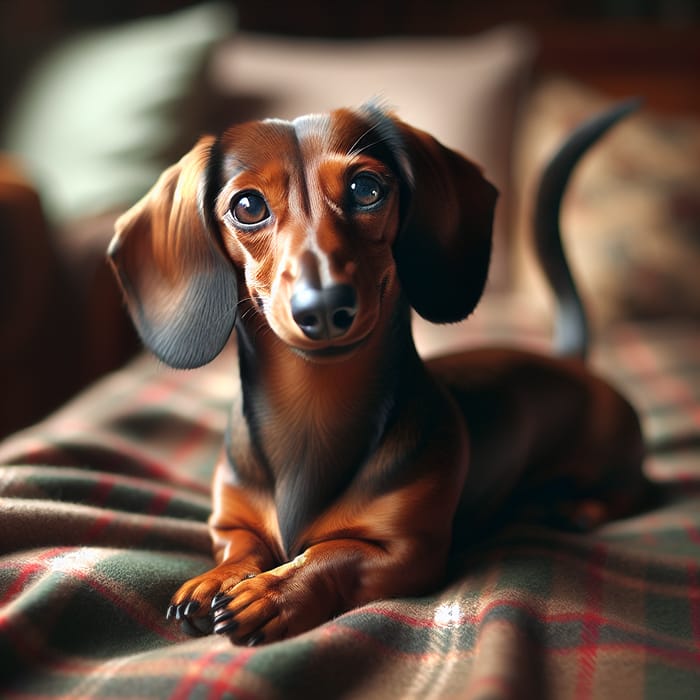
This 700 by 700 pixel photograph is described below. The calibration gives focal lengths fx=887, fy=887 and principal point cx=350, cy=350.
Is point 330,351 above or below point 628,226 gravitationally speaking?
above

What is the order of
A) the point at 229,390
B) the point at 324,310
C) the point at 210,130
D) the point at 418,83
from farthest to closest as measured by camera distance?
the point at 210,130, the point at 418,83, the point at 229,390, the point at 324,310

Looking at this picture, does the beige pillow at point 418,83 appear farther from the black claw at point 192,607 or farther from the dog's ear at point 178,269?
the black claw at point 192,607

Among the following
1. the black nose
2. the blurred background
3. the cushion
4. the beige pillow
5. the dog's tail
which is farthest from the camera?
the cushion

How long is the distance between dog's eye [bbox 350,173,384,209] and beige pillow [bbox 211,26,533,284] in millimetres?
819

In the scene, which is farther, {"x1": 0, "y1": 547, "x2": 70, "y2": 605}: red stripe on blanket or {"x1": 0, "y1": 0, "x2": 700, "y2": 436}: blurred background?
{"x1": 0, "y1": 0, "x2": 700, "y2": 436}: blurred background

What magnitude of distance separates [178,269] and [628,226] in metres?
1.25

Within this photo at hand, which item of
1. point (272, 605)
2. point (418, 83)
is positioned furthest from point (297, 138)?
point (418, 83)

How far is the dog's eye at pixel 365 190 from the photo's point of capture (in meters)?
0.64

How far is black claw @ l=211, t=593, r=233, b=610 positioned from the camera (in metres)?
0.64

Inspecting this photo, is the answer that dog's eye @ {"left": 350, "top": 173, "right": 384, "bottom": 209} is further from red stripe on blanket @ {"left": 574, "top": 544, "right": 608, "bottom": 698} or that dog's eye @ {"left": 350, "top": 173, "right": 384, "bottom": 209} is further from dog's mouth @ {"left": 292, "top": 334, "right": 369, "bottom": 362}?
red stripe on blanket @ {"left": 574, "top": 544, "right": 608, "bottom": 698}

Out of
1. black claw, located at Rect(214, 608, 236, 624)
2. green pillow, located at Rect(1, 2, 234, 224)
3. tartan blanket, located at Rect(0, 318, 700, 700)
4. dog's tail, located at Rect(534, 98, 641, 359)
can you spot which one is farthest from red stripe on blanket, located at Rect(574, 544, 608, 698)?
green pillow, located at Rect(1, 2, 234, 224)

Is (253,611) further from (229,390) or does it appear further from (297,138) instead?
(229,390)

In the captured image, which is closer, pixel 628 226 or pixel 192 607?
pixel 192 607

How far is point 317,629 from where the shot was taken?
66 cm
